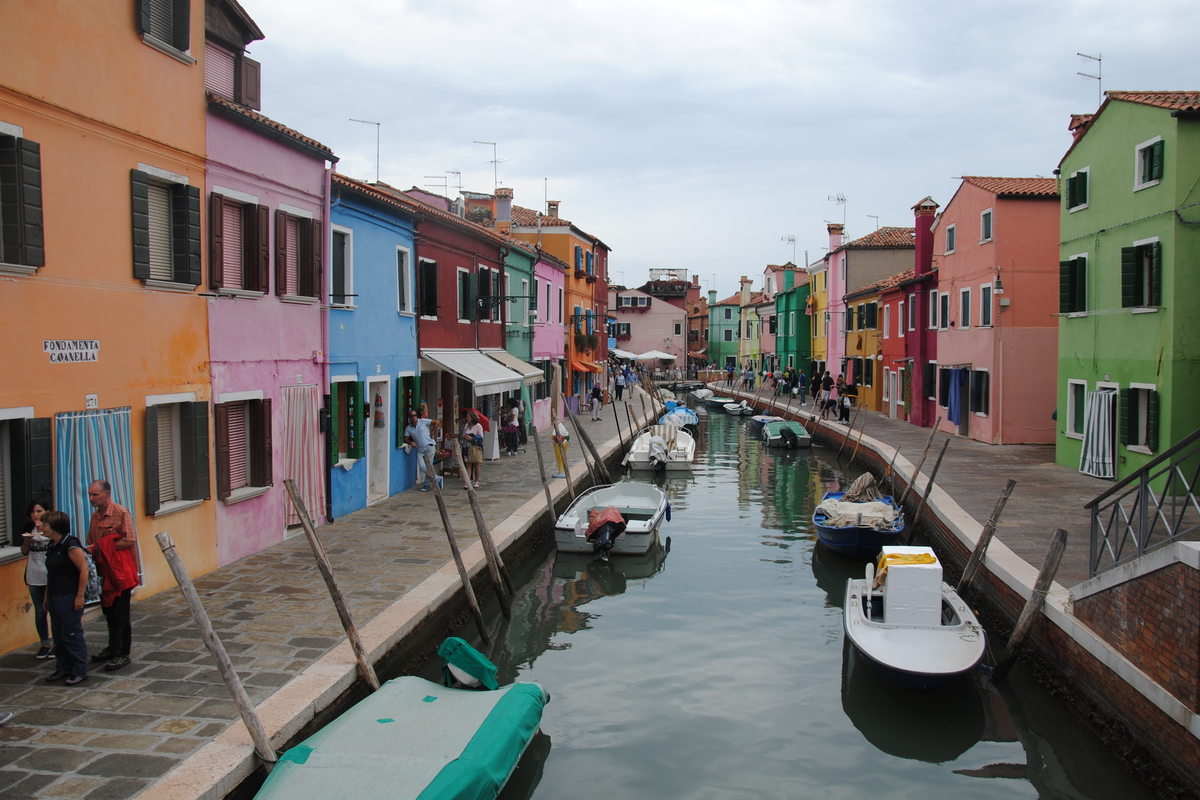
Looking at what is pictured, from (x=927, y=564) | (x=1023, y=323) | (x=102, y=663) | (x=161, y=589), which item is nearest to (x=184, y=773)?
(x=102, y=663)

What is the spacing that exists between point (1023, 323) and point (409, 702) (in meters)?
22.2

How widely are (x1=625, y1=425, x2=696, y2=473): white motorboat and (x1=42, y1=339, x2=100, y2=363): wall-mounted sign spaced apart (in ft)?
62.8

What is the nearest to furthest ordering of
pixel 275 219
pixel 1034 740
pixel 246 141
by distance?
pixel 1034 740 < pixel 246 141 < pixel 275 219

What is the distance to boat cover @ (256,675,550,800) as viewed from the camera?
19.2ft

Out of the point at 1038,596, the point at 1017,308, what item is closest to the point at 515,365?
the point at 1017,308

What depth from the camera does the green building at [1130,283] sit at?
1498 cm

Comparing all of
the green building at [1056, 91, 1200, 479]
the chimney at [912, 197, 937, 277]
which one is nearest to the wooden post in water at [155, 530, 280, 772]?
the green building at [1056, 91, 1200, 479]

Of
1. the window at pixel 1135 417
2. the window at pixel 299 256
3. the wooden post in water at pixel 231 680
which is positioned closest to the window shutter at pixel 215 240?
the window at pixel 299 256

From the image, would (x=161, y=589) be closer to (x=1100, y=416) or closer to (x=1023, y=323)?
(x=1100, y=416)

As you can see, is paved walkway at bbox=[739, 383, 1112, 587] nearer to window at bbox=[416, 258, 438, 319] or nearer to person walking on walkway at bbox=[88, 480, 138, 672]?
person walking on walkway at bbox=[88, 480, 138, 672]

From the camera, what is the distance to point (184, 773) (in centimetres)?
564

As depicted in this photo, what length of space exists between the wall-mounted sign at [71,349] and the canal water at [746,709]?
15.8 feet

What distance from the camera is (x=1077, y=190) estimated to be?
1888 centimetres

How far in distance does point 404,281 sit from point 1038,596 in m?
12.7
